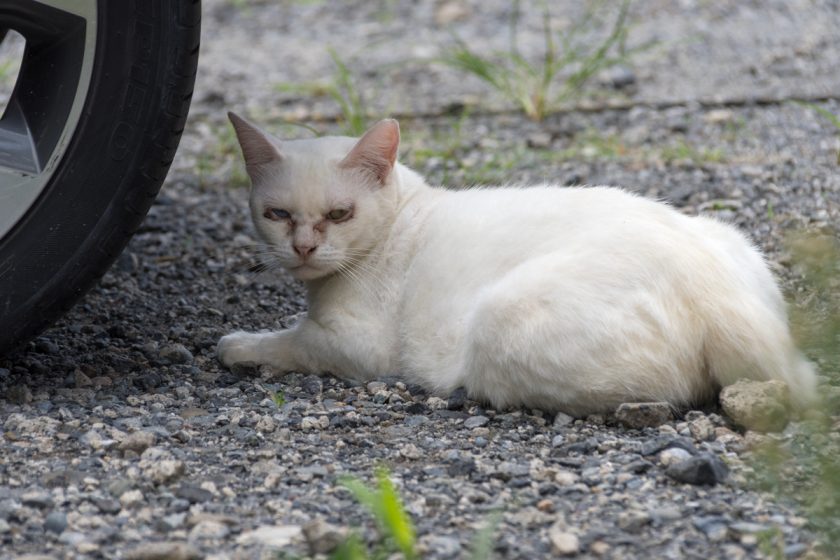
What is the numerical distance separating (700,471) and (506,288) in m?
0.70

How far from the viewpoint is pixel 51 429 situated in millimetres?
2664

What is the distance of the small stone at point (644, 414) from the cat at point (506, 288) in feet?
0.13

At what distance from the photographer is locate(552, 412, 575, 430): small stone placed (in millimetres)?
2722

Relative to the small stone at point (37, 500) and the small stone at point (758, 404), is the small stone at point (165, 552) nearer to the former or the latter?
the small stone at point (37, 500)

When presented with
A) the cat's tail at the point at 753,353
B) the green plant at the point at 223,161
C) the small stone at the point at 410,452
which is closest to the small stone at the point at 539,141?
the green plant at the point at 223,161

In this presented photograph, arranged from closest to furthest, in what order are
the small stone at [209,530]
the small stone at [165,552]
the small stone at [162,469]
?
the small stone at [165,552], the small stone at [209,530], the small stone at [162,469]

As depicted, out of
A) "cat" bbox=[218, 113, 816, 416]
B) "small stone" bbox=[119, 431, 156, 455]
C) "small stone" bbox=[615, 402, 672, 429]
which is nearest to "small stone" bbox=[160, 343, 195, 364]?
"cat" bbox=[218, 113, 816, 416]

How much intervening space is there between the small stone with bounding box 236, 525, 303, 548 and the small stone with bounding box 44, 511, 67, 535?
13.8 inches

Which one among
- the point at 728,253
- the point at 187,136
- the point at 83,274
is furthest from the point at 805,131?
the point at 83,274

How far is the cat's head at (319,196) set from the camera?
3199 mm

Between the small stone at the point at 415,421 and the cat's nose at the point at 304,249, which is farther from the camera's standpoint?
the cat's nose at the point at 304,249

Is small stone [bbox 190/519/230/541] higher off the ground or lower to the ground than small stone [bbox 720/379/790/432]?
lower

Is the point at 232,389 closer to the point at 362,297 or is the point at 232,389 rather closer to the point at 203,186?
the point at 362,297

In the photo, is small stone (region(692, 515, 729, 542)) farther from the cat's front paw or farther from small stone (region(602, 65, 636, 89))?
small stone (region(602, 65, 636, 89))
